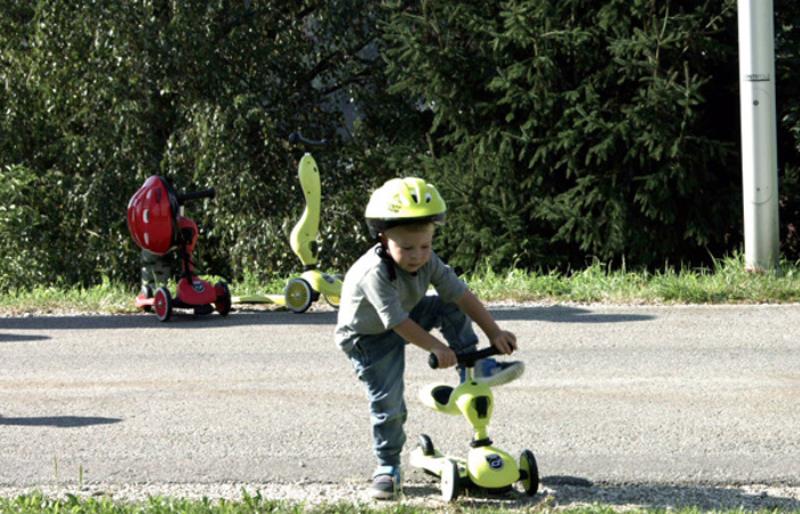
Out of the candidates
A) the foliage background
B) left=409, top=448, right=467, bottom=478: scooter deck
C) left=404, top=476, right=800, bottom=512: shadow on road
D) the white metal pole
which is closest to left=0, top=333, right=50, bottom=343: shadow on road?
left=409, top=448, right=467, bottom=478: scooter deck

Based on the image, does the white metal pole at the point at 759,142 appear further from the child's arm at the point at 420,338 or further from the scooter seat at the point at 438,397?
the child's arm at the point at 420,338

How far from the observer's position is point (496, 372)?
6.14m

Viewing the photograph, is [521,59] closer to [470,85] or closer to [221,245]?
[470,85]

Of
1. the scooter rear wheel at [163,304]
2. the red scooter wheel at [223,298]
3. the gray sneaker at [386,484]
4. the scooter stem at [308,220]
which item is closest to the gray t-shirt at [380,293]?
the gray sneaker at [386,484]

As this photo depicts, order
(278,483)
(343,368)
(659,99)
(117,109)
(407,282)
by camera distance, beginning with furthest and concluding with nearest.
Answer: (117,109), (659,99), (343,368), (278,483), (407,282)

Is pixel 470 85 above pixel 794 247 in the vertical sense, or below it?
above

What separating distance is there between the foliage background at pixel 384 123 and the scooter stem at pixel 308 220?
10.5 feet

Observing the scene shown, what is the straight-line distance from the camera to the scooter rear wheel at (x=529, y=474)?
20.1 ft

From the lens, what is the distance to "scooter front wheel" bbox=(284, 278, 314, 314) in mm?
11320

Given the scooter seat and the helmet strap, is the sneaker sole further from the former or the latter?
the helmet strap

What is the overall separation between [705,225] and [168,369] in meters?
6.85

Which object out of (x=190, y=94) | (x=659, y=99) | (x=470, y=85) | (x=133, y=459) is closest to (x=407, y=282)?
(x=133, y=459)

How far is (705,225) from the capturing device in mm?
14523

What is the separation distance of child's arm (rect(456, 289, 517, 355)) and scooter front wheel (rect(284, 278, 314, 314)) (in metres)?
5.08
